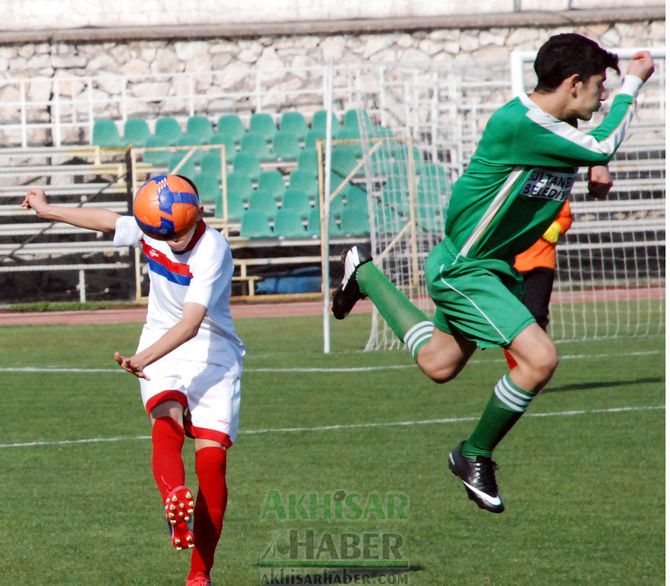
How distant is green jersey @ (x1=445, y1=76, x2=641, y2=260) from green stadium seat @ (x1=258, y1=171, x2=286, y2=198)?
1719cm

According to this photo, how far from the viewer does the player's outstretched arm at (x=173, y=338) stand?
6.49 metres

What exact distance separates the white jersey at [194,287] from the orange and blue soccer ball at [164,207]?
1.05 ft

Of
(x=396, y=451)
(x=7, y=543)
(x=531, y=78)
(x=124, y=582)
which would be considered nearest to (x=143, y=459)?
(x=396, y=451)

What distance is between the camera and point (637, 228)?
2072cm

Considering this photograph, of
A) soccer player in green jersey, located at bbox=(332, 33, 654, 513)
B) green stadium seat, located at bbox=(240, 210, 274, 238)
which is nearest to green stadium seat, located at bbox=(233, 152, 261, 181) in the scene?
green stadium seat, located at bbox=(240, 210, 274, 238)

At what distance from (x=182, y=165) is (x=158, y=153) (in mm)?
874

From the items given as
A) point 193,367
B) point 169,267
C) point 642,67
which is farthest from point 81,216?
point 642,67

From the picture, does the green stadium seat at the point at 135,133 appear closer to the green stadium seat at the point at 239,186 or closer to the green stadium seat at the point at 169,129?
the green stadium seat at the point at 169,129

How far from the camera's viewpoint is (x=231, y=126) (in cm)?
2528

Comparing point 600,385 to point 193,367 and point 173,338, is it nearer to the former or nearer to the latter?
point 193,367

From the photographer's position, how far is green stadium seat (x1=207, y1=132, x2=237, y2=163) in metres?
24.8

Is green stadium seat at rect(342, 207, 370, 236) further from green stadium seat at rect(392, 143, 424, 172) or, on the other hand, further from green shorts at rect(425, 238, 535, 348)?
green shorts at rect(425, 238, 535, 348)

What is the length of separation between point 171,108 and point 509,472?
17215 mm

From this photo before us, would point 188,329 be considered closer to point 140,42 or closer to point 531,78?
point 531,78
